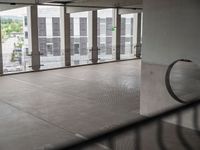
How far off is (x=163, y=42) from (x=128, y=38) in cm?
1576

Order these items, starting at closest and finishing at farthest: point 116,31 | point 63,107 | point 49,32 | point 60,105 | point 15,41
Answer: point 63,107
point 60,105
point 116,31
point 15,41
point 49,32

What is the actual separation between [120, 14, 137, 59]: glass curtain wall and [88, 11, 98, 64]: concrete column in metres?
3.00

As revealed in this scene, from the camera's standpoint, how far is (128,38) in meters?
22.2

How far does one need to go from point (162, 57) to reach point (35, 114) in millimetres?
3540

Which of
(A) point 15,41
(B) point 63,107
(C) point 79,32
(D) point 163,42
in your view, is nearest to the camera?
(D) point 163,42

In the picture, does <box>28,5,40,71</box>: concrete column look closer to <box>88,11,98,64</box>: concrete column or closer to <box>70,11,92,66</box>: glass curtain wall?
<box>88,11,98,64</box>: concrete column

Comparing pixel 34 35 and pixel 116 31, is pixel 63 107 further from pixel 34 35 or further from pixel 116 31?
pixel 116 31

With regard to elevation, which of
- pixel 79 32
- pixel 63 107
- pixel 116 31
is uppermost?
pixel 79 32

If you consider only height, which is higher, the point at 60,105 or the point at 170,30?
the point at 170,30

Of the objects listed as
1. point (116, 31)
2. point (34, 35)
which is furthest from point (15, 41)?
point (116, 31)

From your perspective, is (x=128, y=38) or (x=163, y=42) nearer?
(x=163, y=42)

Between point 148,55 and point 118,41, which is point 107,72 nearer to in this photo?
point 118,41

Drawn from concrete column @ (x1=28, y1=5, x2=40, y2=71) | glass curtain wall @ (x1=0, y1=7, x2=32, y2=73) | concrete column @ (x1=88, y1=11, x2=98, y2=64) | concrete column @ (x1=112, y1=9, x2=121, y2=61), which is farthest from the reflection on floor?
concrete column @ (x1=112, y1=9, x2=121, y2=61)

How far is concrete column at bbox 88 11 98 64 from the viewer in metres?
17.1
